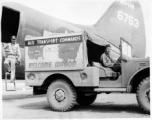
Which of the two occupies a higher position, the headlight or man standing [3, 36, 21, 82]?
man standing [3, 36, 21, 82]

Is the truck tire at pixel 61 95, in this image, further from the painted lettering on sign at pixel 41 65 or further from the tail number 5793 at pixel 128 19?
the tail number 5793 at pixel 128 19

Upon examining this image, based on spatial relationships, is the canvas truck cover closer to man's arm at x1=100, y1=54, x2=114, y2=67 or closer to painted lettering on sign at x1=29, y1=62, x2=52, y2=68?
painted lettering on sign at x1=29, y1=62, x2=52, y2=68

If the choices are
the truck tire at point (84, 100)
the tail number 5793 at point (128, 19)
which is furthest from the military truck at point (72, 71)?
the tail number 5793 at point (128, 19)

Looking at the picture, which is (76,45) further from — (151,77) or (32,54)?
(151,77)

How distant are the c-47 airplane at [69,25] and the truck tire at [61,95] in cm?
102

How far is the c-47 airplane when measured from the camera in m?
7.90

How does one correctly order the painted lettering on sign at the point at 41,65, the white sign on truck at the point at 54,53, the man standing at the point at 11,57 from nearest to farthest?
the white sign on truck at the point at 54,53 < the painted lettering on sign at the point at 41,65 < the man standing at the point at 11,57

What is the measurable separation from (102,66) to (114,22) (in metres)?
6.39

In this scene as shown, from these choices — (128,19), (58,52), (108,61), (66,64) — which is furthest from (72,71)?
(128,19)

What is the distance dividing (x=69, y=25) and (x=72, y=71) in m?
5.48

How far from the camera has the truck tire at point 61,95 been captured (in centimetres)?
538

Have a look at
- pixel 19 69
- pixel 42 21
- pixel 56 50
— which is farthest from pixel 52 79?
pixel 42 21

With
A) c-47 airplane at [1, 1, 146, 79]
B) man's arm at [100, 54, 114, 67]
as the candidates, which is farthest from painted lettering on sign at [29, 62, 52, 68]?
man's arm at [100, 54, 114, 67]

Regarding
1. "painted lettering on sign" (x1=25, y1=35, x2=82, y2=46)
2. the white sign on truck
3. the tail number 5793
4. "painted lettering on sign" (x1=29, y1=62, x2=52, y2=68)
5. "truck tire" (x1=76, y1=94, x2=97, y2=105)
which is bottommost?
"truck tire" (x1=76, y1=94, x2=97, y2=105)
